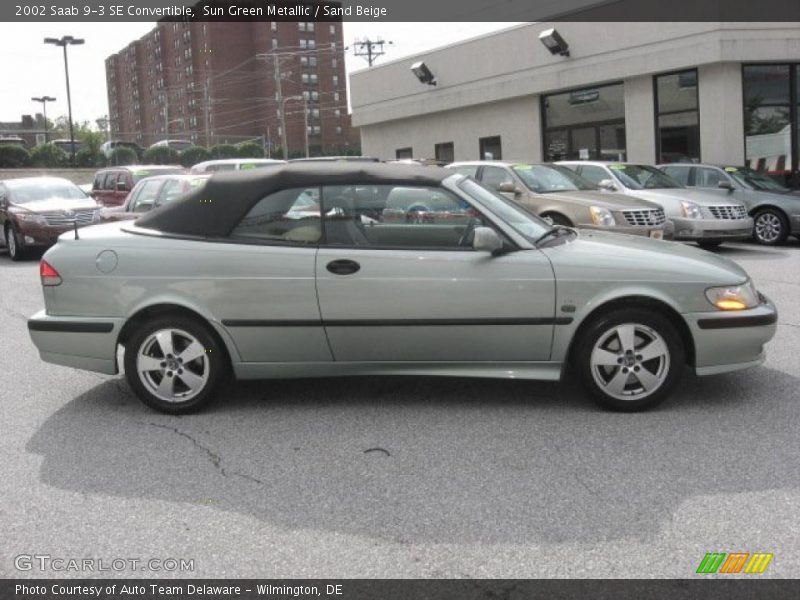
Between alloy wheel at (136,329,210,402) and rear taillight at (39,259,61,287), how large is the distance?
0.73 meters

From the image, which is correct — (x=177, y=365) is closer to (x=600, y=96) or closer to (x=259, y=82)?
(x=600, y=96)

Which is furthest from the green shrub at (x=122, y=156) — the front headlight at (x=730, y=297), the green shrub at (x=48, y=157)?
the front headlight at (x=730, y=297)

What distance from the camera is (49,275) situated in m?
5.62

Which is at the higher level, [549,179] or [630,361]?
[549,179]

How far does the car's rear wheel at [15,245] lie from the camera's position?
55.2ft

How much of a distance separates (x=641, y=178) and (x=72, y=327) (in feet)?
37.2

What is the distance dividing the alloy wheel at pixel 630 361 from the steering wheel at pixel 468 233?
100cm

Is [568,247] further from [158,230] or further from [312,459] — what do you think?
[158,230]

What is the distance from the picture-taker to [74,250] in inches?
221

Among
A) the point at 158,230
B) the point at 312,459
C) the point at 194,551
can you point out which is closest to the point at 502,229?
the point at 312,459

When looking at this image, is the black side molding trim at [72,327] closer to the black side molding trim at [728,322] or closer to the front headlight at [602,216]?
the black side molding trim at [728,322]

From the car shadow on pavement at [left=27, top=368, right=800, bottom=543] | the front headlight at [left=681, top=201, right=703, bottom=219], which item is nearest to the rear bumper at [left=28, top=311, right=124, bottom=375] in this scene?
the car shadow on pavement at [left=27, top=368, right=800, bottom=543]

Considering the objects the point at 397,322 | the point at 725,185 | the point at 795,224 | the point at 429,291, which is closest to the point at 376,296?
the point at 397,322

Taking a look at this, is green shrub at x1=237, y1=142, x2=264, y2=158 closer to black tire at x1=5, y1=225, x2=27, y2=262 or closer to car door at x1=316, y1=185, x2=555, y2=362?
black tire at x1=5, y1=225, x2=27, y2=262
